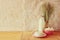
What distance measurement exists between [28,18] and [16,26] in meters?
0.17

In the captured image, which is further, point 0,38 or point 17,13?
point 17,13

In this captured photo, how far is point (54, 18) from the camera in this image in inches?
74.0

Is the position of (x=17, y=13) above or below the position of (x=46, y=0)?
below

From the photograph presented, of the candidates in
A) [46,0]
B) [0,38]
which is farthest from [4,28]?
[46,0]

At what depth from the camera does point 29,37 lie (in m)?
1.61

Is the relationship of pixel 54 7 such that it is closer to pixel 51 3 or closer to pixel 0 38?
pixel 51 3

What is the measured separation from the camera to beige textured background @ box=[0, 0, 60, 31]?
185cm

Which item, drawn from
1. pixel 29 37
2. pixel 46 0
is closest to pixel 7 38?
pixel 29 37

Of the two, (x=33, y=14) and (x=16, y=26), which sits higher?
(x=33, y=14)

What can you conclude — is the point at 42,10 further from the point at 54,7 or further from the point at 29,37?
the point at 29,37

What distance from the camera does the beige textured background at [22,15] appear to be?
1854mm

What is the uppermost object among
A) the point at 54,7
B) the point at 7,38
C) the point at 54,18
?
the point at 54,7

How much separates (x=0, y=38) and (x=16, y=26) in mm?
342

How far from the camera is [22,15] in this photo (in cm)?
187
